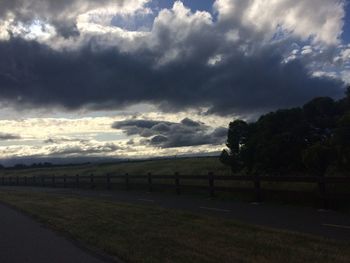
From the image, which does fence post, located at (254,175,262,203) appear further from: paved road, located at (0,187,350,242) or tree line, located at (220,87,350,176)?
tree line, located at (220,87,350,176)

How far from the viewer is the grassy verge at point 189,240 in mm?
8805

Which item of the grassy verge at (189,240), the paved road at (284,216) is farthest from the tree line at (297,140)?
the grassy verge at (189,240)

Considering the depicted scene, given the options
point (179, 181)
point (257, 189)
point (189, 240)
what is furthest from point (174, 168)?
point (189, 240)

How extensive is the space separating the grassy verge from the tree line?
717cm

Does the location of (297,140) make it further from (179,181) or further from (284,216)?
(179,181)

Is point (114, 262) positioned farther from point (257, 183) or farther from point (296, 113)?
point (296, 113)

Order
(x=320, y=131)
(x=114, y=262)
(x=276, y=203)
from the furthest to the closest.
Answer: (x=320, y=131)
(x=276, y=203)
(x=114, y=262)

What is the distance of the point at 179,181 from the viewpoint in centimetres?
2884

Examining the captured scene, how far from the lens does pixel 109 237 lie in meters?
11.5

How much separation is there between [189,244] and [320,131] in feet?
45.5

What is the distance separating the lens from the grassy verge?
8805mm

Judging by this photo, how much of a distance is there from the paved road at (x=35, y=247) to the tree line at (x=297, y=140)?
11.2 metres

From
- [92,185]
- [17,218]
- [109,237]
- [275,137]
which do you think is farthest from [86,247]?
[92,185]

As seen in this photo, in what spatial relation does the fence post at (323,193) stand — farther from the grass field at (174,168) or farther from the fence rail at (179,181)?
the grass field at (174,168)
